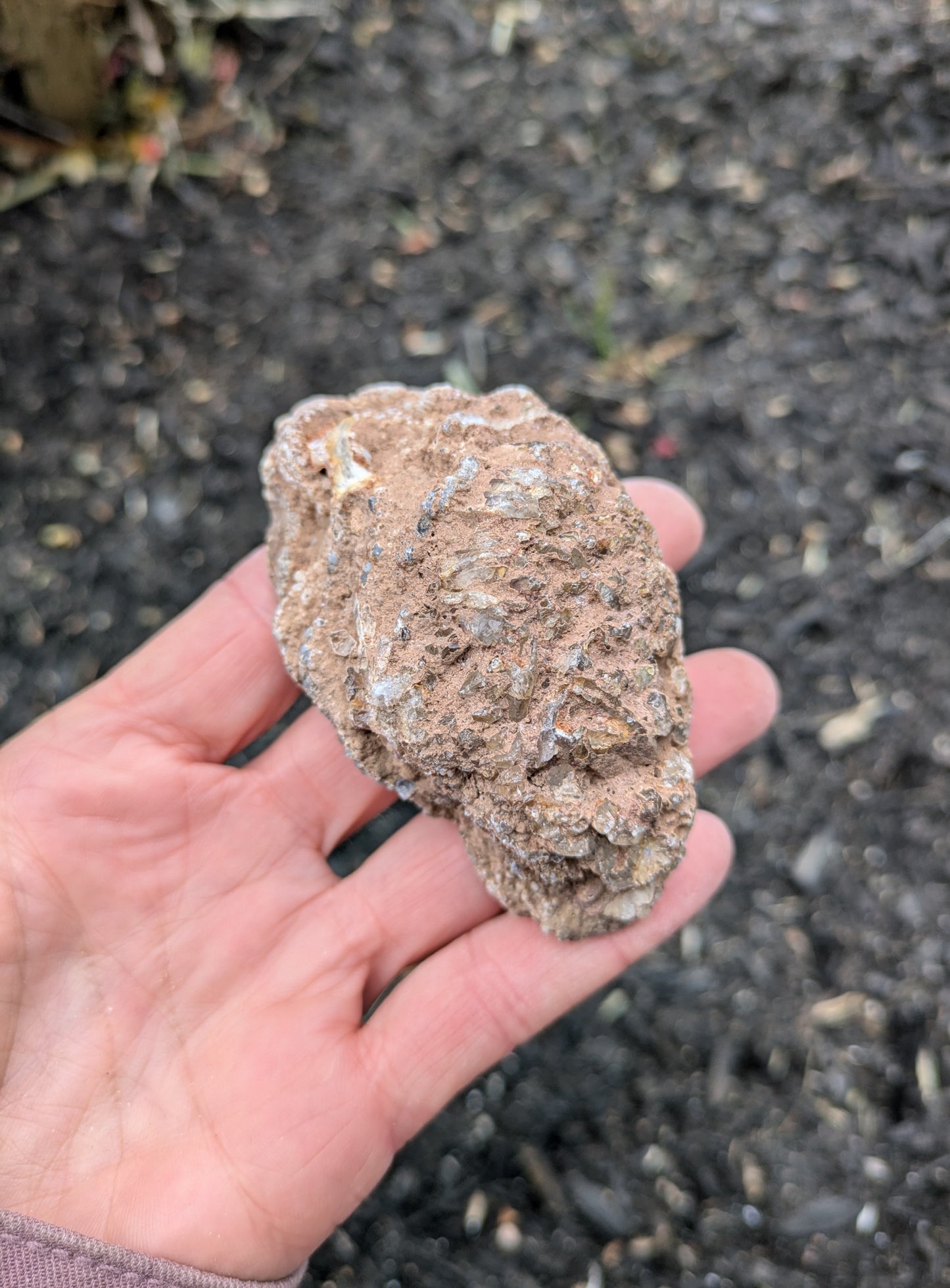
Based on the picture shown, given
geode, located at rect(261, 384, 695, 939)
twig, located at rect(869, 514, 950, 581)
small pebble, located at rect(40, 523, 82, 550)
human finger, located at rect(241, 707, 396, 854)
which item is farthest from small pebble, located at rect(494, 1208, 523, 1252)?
small pebble, located at rect(40, 523, 82, 550)

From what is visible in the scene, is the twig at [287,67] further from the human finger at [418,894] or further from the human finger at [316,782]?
the human finger at [418,894]

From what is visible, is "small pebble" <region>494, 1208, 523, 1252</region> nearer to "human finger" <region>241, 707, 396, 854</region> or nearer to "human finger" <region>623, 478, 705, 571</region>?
"human finger" <region>241, 707, 396, 854</region>

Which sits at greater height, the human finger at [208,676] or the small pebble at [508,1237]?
the human finger at [208,676]

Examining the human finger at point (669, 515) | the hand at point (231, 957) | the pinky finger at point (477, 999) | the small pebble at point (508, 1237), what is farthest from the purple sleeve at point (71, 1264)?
the human finger at point (669, 515)

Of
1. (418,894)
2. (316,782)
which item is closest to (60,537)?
(316,782)

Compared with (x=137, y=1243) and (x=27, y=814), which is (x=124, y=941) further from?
(x=137, y=1243)
